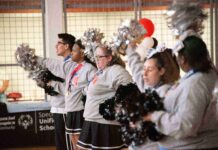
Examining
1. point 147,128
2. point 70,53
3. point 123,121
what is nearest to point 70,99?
point 70,53

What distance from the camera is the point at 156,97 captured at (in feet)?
6.73

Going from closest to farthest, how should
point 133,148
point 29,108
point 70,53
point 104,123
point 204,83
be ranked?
point 204,83 < point 133,148 < point 104,123 < point 70,53 < point 29,108

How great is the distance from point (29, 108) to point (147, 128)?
170 inches

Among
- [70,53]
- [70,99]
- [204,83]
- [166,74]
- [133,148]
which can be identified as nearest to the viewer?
[204,83]

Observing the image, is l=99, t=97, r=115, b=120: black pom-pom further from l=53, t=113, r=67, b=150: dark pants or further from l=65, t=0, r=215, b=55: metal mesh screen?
l=65, t=0, r=215, b=55: metal mesh screen

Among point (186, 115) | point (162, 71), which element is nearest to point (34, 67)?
point (162, 71)

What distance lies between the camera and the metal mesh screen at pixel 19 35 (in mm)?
6414

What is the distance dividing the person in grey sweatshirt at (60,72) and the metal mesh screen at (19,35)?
1752mm

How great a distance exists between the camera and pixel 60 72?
4559 millimetres

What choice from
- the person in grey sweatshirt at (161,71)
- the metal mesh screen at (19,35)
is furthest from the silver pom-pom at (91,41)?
the metal mesh screen at (19,35)

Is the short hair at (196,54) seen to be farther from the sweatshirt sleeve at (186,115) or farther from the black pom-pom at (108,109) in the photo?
the black pom-pom at (108,109)

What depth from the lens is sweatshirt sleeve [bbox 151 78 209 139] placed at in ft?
6.13

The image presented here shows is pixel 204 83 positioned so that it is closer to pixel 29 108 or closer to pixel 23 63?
pixel 23 63

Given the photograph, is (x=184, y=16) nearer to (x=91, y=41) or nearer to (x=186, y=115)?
(x=186, y=115)
